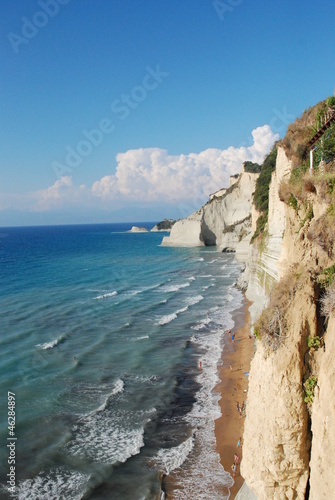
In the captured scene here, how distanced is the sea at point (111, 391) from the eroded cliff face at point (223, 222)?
38.9 meters

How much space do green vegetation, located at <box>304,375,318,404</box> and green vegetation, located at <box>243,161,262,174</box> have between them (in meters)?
71.6

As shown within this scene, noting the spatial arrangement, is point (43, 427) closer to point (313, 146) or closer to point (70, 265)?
point (313, 146)

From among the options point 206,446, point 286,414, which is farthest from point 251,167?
point 286,414

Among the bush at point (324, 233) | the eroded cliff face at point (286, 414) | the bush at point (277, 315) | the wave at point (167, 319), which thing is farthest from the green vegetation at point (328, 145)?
the wave at point (167, 319)

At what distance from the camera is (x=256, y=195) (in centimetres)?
3612

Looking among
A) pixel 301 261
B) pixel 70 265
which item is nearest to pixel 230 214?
pixel 70 265

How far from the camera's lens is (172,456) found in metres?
13.8

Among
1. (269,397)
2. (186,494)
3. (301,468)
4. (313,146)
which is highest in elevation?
(313,146)

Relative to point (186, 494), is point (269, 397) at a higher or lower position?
higher

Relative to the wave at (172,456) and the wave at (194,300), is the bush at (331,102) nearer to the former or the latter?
the wave at (172,456)

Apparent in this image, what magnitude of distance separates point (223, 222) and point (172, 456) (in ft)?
236

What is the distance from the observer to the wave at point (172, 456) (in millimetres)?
13297

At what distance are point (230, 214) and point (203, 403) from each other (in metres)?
65.9

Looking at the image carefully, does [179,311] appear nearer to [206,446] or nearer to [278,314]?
[206,446]
